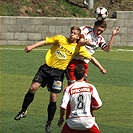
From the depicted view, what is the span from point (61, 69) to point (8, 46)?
13747mm

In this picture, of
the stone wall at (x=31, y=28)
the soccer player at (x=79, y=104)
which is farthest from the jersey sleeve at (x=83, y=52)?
the stone wall at (x=31, y=28)

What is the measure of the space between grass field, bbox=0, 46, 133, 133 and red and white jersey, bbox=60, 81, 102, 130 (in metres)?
2.54

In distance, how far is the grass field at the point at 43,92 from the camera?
12.0m

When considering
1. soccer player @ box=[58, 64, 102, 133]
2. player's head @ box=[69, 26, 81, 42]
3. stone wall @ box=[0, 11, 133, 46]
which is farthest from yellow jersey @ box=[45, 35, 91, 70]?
stone wall @ box=[0, 11, 133, 46]

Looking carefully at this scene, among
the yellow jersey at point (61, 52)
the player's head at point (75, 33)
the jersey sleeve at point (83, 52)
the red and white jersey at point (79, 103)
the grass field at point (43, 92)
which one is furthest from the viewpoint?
the grass field at point (43, 92)

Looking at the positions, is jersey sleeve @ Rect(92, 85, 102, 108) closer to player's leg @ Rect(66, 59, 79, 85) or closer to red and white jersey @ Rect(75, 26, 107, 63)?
player's leg @ Rect(66, 59, 79, 85)

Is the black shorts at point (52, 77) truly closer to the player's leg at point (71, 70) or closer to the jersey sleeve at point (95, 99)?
the player's leg at point (71, 70)

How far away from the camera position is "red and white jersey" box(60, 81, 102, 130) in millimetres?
8797

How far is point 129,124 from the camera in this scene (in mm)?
12195

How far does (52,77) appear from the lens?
11.7m

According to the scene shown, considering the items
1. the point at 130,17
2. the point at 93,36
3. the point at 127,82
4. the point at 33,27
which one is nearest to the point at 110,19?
the point at 130,17

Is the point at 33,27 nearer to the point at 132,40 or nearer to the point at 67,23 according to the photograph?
the point at 67,23

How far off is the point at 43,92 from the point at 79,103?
686 cm

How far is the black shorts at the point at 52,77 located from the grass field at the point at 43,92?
693mm
